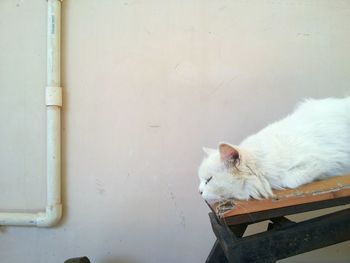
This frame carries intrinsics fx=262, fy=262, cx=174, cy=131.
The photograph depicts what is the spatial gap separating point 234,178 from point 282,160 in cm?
15

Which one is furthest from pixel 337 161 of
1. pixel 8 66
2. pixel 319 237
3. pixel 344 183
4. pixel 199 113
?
pixel 8 66

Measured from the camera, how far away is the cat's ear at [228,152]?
0.72m

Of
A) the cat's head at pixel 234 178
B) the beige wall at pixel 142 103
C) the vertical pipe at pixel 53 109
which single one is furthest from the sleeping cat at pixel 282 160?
the vertical pipe at pixel 53 109

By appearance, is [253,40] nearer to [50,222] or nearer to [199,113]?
[199,113]

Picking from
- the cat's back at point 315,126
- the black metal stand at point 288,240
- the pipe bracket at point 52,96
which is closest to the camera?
the black metal stand at point 288,240

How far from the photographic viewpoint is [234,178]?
740 millimetres

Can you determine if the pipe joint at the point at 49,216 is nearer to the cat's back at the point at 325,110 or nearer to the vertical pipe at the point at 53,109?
the vertical pipe at the point at 53,109

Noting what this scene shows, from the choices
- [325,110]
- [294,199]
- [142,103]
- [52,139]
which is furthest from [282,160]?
[52,139]

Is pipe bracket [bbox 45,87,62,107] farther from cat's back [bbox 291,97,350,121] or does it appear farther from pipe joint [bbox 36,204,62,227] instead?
cat's back [bbox 291,97,350,121]

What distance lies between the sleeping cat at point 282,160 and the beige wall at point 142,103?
0.48 m

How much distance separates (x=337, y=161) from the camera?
2.42 ft

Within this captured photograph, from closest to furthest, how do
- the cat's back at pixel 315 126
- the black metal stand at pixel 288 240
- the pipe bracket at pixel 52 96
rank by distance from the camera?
the black metal stand at pixel 288 240 → the cat's back at pixel 315 126 → the pipe bracket at pixel 52 96

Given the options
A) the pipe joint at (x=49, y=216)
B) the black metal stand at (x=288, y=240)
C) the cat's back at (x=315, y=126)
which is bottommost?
the pipe joint at (x=49, y=216)

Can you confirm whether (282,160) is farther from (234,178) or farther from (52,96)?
(52,96)
